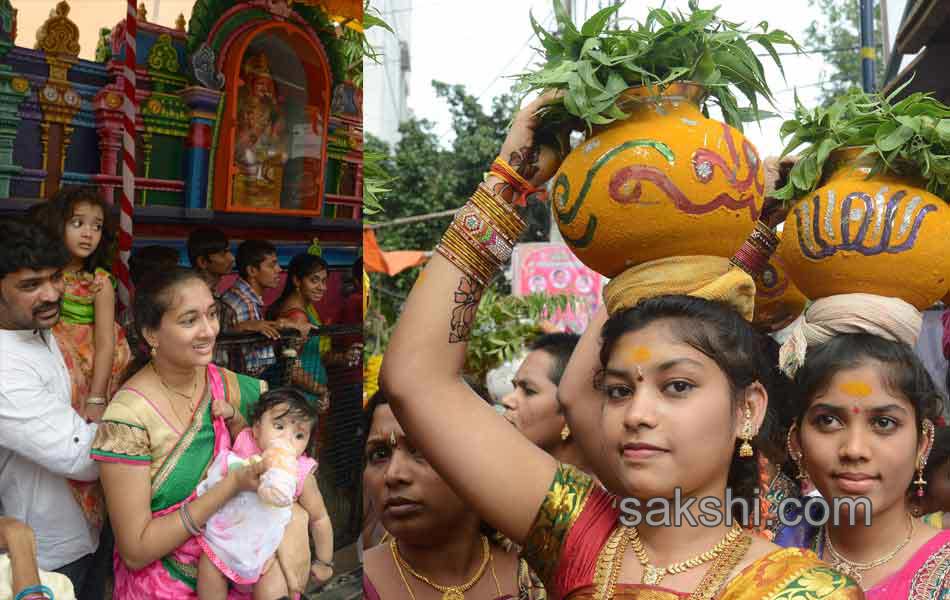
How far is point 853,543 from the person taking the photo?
2234mm

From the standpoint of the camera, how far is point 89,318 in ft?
5.10

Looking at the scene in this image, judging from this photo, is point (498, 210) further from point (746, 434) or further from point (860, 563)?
point (860, 563)

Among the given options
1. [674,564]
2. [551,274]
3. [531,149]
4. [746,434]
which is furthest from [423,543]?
[551,274]

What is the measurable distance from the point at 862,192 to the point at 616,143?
0.91 m

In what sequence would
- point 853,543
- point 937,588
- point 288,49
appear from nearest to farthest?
point 288,49 < point 937,588 < point 853,543

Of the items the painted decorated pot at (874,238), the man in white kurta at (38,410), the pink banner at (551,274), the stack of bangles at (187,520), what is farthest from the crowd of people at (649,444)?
the pink banner at (551,274)

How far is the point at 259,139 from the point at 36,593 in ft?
2.90

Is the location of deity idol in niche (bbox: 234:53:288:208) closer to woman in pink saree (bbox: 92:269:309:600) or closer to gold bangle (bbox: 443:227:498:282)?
woman in pink saree (bbox: 92:269:309:600)

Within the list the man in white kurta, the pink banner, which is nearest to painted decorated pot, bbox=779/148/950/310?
the man in white kurta

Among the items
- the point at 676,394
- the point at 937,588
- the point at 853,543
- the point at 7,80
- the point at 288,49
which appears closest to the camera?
the point at 7,80

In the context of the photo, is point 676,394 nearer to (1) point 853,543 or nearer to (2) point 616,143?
(2) point 616,143

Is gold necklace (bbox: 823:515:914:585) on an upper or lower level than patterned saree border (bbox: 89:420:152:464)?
lower

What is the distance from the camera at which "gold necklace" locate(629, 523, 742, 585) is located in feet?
5.25

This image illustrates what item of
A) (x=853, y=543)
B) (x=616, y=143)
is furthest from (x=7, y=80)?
(x=853, y=543)
